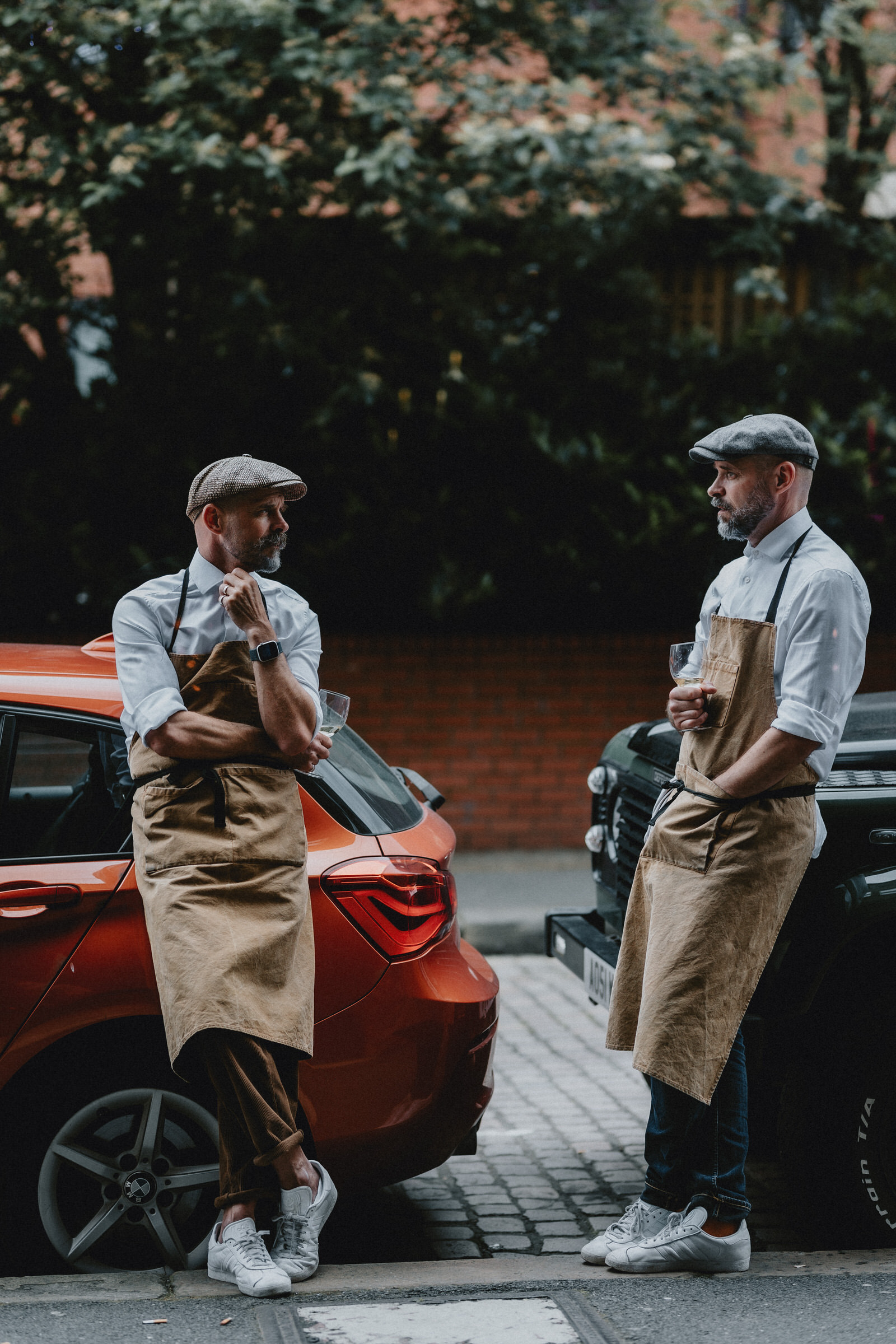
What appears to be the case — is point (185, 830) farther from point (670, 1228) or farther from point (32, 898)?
point (670, 1228)

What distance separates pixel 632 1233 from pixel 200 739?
1701mm

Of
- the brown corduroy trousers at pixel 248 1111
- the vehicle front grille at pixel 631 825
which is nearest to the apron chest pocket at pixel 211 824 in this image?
the brown corduroy trousers at pixel 248 1111

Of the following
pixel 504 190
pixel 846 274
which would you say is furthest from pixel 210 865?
pixel 846 274

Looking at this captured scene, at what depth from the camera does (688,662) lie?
12.1 feet

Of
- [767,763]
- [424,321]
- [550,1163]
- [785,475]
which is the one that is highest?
[424,321]

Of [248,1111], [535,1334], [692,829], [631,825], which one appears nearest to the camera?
[535,1334]

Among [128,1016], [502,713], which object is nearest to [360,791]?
[128,1016]

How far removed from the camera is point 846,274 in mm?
10438

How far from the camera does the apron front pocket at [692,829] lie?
349 centimetres

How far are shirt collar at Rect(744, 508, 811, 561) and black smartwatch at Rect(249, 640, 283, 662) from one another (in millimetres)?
1220

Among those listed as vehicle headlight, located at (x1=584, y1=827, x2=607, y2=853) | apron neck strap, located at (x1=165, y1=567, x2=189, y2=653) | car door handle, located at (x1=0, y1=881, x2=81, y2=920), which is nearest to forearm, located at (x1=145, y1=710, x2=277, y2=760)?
apron neck strap, located at (x1=165, y1=567, x2=189, y2=653)

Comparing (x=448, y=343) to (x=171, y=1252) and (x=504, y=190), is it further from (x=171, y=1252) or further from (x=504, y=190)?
(x=171, y=1252)

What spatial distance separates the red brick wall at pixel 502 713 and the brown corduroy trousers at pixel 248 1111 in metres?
6.18

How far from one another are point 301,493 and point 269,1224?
188 cm
